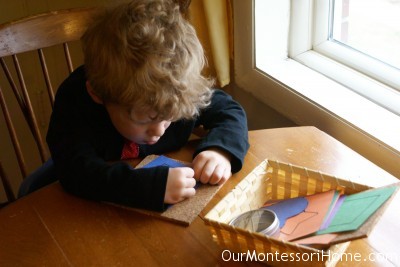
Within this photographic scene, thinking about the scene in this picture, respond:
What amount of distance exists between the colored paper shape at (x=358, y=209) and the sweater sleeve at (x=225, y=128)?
310 millimetres

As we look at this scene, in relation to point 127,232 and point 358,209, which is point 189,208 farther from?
point 358,209

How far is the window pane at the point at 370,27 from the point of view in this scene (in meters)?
1.33

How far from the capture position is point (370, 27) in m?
1.39

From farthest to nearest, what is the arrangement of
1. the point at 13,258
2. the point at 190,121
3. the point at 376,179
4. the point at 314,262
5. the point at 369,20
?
the point at 369,20, the point at 190,121, the point at 376,179, the point at 13,258, the point at 314,262

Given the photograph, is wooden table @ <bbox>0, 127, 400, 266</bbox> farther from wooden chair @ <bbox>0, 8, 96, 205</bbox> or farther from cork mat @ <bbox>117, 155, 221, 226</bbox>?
wooden chair @ <bbox>0, 8, 96, 205</bbox>

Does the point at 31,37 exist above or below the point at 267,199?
above

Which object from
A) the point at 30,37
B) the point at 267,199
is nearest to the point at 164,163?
the point at 267,199

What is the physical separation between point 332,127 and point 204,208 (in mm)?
527

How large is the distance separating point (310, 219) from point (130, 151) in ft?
1.56

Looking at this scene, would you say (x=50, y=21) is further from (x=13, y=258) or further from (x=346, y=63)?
(x=346, y=63)

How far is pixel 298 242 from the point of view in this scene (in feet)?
2.35

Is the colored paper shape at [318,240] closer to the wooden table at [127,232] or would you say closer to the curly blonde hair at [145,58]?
the wooden table at [127,232]

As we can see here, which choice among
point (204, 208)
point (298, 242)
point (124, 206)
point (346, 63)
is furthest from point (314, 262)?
point (346, 63)

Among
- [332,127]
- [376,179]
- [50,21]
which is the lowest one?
[332,127]
